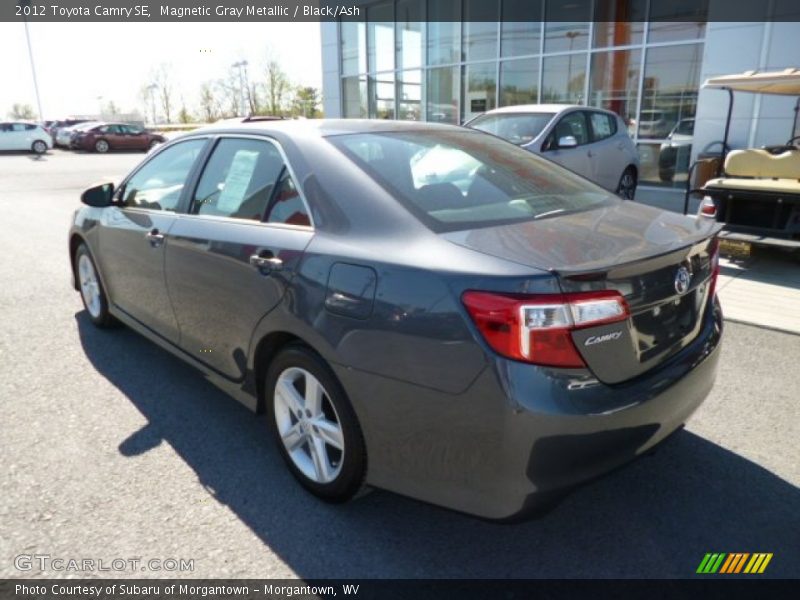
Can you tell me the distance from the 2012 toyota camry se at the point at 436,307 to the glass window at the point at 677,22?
10.5 m

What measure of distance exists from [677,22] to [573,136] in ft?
16.3

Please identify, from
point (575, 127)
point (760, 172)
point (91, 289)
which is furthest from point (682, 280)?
point (575, 127)

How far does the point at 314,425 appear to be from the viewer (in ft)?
8.75

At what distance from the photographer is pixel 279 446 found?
292 centimetres

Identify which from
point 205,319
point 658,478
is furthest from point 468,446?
point 205,319

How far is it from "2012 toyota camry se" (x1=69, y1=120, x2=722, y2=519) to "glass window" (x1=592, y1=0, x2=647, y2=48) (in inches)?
434

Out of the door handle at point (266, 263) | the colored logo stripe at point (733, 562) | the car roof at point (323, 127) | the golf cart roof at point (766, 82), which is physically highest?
the golf cart roof at point (766, 82)

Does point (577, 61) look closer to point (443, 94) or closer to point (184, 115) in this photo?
point (443, 94)

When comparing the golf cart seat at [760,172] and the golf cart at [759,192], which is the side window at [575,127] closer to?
the golf cart at [759,192]

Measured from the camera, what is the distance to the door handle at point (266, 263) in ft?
8.81

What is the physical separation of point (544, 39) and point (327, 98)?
8.83m

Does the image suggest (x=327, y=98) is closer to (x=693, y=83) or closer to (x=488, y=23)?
(x=488, y=23)

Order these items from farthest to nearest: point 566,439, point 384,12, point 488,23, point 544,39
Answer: point 384,12, point 488,23, point 544,39, point 566,439

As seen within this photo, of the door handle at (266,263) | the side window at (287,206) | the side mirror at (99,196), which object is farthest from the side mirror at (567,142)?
the door handle at (266,263)
